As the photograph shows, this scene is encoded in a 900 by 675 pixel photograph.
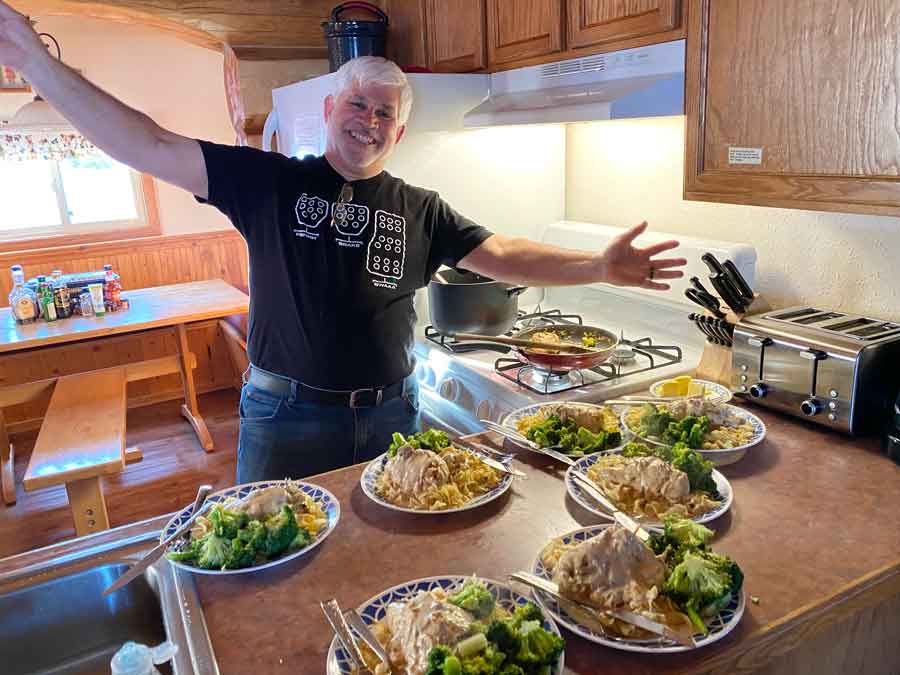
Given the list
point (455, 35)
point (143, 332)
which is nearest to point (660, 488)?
point (455, 35)

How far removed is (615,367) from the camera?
6.72 ft

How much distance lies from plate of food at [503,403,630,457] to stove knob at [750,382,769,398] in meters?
0.35

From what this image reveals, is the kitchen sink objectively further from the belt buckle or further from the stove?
the stove

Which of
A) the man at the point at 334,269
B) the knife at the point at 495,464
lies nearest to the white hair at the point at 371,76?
the man at the point at 334,269

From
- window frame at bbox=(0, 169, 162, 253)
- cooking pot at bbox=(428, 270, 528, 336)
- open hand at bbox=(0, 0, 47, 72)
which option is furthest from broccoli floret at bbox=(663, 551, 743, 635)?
window frame at bbox=(0, 169, 162, 253)

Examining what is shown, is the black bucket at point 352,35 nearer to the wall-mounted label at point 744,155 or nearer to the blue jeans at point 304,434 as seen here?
the blue jeans at point 304,434

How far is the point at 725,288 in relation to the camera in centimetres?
184

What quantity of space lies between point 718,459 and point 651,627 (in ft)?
2.00

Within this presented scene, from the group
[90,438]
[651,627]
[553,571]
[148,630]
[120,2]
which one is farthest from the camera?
[90,438]

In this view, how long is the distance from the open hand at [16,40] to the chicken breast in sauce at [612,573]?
139cm

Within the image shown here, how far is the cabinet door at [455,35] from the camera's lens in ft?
7.62

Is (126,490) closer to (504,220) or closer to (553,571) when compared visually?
(504,220)

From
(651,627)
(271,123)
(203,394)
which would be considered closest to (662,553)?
(651,627)

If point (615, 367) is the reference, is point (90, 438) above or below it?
below
